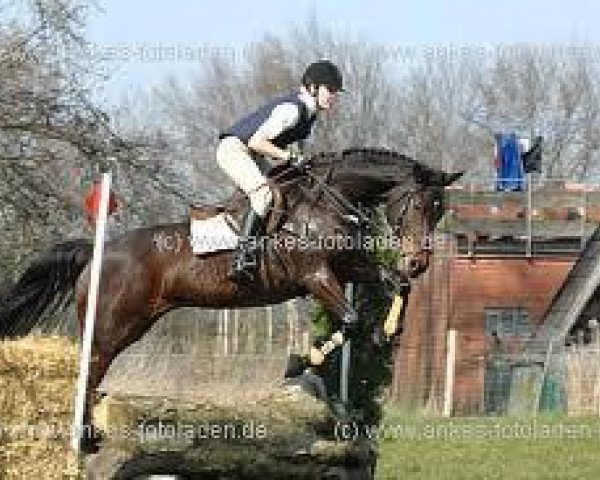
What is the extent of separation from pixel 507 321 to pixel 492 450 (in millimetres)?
18145

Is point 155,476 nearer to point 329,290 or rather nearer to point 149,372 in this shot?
point 329,290

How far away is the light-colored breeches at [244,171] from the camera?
385 inches

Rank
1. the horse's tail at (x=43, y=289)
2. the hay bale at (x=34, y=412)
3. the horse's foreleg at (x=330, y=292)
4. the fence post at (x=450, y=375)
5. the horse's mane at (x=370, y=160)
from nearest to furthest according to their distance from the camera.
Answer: the hay bale at (x=34, y=412) < the horse's foreleg at (x=330, y=292) < the horse's mane at (x=370, y=160) < the horse's tail at (x=43, y=289) < the fence post at (x=450, y=375)

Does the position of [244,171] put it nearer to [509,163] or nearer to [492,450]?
[492,450]

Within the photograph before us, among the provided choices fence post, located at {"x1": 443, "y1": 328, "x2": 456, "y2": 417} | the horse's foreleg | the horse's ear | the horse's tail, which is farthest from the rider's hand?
fence post, located at {"x1": 443, "y1": 328, "x2": 456, "y2": 417}

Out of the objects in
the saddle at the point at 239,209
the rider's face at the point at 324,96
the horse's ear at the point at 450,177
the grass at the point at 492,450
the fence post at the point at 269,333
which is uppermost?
the rider's face at the point at 324,96

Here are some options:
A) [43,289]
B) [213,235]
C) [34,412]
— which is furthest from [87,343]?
[43,289]

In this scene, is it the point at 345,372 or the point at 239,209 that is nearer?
the point at 239,209

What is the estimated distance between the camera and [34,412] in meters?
8.07

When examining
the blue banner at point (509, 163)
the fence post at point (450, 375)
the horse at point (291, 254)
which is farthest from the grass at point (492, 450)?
the blue banner at point (509, 163)

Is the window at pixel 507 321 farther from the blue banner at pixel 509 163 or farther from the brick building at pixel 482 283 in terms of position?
the blue banner at pixel 509 163

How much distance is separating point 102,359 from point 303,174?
2114 millimetres

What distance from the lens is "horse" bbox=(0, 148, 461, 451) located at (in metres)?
9.53

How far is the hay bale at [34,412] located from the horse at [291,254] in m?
0.94
